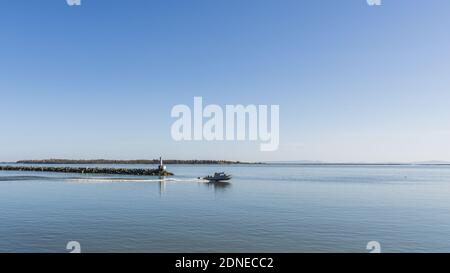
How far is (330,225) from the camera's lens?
1180 inches

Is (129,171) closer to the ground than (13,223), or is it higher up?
higher up

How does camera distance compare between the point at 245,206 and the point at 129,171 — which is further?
the point at 129,171

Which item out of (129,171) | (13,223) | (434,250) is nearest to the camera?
(434,250)

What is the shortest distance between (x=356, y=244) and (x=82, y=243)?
56.5ft

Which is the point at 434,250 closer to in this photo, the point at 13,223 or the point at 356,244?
the point at 356,244

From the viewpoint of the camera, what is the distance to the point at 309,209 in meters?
39.1

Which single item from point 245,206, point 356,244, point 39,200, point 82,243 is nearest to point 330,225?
point 356,244
